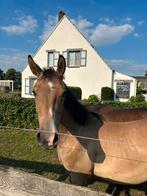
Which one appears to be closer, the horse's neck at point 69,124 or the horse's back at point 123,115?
the horse's neck at point 69,124

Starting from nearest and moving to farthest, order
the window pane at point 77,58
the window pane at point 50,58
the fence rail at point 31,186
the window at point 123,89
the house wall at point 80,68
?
1. the fence rail at point 31,186
2. the window at point 123,89
3. the house wall at point 80,68
4. the window pane at point 77,58
5. the window pane at point 50,58

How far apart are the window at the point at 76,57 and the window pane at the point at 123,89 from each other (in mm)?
3726

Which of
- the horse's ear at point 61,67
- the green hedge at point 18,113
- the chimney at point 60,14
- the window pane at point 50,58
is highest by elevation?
the chimney at point 60,14

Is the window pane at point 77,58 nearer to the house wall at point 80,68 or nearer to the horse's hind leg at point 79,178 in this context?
the house wall at point 80,68

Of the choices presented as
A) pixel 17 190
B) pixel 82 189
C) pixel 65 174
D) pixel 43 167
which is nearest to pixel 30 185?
pixel 17 190

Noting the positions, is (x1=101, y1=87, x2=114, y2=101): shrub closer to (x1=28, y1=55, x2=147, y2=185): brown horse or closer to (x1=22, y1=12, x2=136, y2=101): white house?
(x1=22, y1=12, x2=136, y2=101): white house

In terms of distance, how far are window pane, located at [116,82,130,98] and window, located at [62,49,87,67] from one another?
3.73 m

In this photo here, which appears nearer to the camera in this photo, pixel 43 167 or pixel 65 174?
pixel 65 174

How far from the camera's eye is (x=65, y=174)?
17.0ft

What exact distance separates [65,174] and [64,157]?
2.18m

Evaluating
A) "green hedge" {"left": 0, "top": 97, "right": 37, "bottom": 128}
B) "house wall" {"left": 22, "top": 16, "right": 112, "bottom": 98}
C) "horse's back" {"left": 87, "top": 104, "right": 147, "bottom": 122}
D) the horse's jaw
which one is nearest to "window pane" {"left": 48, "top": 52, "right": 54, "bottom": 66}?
"house wall" {"left": 22, "top": 16, "right": 112, "bottom": 98}

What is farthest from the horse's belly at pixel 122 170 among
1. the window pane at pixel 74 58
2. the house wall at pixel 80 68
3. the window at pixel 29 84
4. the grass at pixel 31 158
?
the window at pixel 29 84

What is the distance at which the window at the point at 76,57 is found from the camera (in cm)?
2322

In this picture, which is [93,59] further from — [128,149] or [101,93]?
[128,149]
